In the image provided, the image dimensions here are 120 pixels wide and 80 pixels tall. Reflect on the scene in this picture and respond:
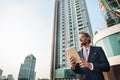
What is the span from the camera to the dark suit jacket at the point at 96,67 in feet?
5.85

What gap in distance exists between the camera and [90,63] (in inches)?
70.9

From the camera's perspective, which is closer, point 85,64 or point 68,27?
point 85,64

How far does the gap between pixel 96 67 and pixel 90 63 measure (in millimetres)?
95

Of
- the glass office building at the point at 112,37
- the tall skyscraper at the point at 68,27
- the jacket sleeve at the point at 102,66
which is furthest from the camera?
the tall skyscraper at the point at 68,27

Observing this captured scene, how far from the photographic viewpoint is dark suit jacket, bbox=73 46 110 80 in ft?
5.85

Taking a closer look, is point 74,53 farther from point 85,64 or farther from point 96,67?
point 96,67

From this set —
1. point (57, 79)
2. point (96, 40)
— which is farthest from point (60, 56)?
point (96, 40)

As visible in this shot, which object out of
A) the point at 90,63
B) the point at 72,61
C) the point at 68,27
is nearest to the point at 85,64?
the point at 90,63

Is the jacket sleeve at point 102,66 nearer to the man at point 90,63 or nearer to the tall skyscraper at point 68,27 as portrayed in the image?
the man at point 90,63

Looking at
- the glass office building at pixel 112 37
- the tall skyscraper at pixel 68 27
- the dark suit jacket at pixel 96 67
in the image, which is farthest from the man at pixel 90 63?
the tall skyscraper at pixel 68 27

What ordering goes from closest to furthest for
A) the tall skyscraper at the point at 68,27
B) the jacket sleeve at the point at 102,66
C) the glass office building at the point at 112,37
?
the jacket sleeve at the point at 102,66 < the glass office building at the point at 112,37 < the tall skyscraper at the point at 68,27

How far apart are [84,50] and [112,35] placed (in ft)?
39.9

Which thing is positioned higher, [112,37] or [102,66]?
[112,37]

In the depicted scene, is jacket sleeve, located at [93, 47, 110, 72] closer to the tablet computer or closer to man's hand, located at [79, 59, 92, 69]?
man's hand, located at [79, 59, 92, 69]
